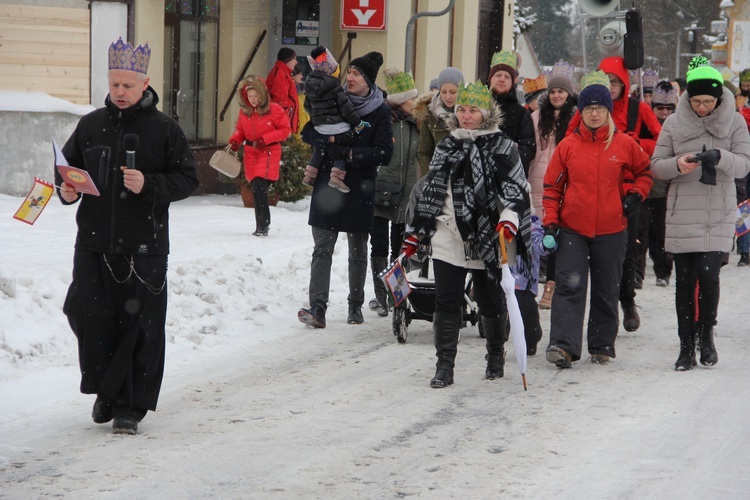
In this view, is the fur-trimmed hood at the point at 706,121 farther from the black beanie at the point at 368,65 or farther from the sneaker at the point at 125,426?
the sneaker at the point at 125,426

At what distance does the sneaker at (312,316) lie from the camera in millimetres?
9695

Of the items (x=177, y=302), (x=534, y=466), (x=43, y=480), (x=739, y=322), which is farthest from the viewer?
(x=739, y=322)

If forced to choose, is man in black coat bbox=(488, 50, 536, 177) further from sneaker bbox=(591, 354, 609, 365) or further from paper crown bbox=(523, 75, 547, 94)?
paper crown bbox=(523, 75, 547, 94)

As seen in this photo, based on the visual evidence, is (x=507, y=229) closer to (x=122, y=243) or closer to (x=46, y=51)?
(x=122, y=243)

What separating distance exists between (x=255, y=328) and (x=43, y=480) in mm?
4097

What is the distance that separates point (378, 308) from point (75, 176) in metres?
4.82

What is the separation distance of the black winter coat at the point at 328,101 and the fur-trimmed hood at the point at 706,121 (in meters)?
2.54

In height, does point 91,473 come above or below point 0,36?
below

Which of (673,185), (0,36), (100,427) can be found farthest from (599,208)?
(0,36)

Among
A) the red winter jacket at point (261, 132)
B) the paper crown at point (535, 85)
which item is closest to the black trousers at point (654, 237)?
the paper crown at point (535, 85)

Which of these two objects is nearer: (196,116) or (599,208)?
(599,208)

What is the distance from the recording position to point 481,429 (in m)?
6.66

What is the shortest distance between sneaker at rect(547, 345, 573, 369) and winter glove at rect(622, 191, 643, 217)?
3.36ft

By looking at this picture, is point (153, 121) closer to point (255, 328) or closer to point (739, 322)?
point (255, 328)
